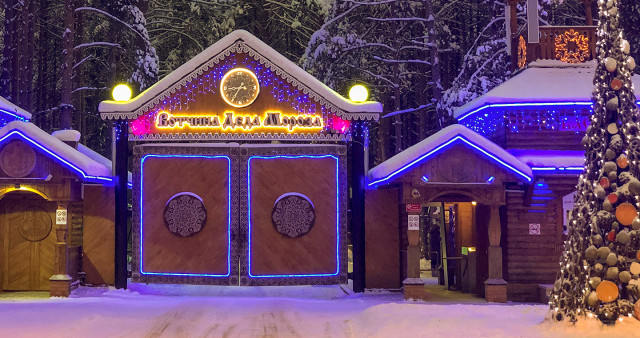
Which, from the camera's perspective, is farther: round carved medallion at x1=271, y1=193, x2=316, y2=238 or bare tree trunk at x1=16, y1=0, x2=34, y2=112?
bare tree trunk at x1=16, y1=0, x2=34, y2=112

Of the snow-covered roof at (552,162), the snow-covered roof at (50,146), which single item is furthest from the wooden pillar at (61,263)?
the snow-covered roof at (552,162)

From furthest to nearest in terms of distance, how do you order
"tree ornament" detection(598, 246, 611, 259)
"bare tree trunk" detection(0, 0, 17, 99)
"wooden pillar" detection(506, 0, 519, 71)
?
"bare tree trunk" detection(0, 0, 17, 99)
"wooden pillar" detection(506, 0, 519, 71)
"tree ornament" detection(598, 246, 611, 259)

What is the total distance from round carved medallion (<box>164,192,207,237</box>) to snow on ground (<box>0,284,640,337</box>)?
154cm

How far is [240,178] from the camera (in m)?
18.1

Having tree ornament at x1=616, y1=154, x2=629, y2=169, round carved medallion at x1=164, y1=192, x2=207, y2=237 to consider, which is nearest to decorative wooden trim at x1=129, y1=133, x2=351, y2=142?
round carved medallion at x1=164, y1=192, x2=207, y2=237

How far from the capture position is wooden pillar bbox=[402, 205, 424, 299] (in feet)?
55.4

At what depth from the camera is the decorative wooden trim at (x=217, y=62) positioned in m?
18.0

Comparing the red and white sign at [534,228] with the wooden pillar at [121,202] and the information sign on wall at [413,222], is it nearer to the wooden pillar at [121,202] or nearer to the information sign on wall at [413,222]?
the information sign on wall at [413,222]

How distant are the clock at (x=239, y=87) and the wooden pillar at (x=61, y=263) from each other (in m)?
4.28

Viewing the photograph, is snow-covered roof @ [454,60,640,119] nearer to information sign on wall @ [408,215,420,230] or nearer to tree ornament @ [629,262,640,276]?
information sign on wall @ [408,215,420,230]

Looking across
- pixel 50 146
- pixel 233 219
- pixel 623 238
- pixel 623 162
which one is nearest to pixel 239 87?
pixel 233 219

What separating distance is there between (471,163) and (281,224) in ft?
14.6

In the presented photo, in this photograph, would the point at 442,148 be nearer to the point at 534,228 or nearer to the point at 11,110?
the point at 534,228

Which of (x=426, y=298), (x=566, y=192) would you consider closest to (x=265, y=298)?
(x=426, y=298)
